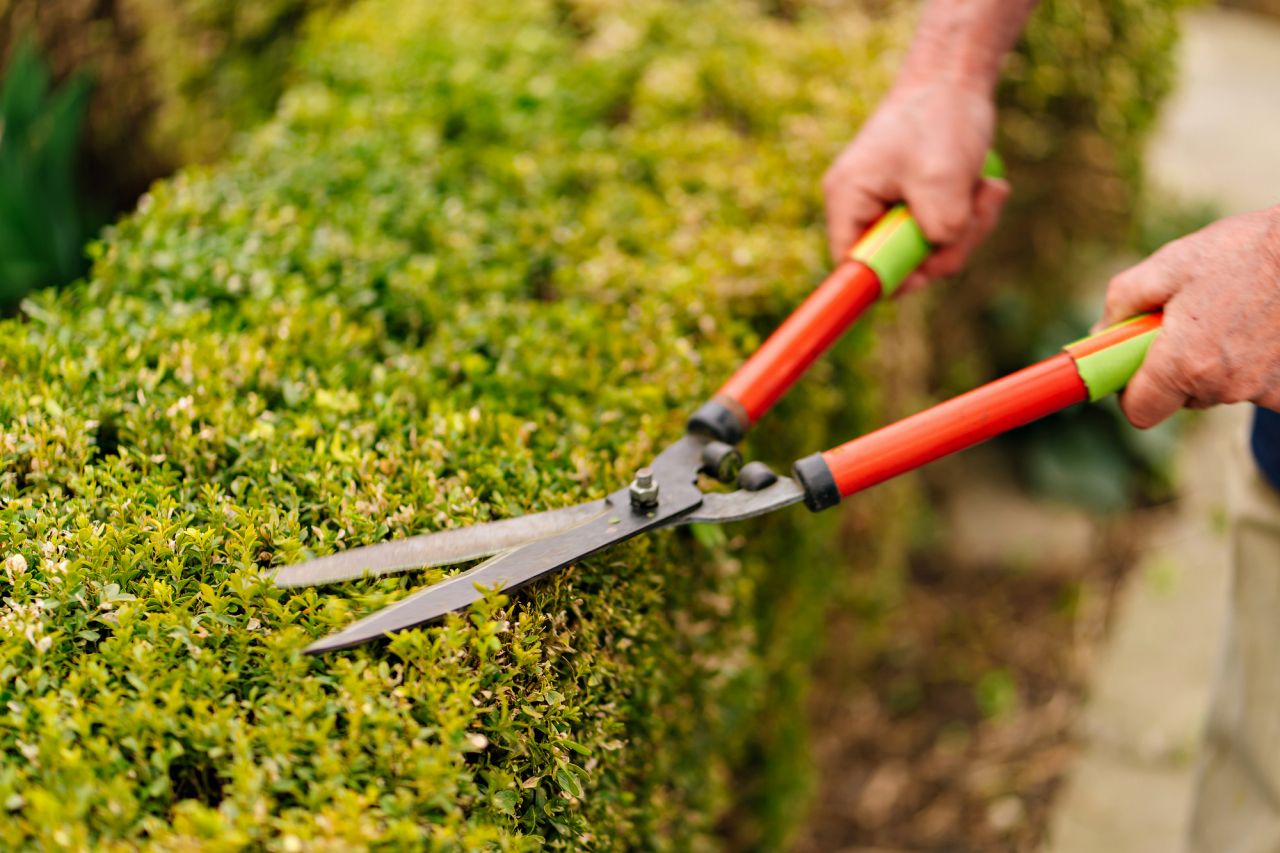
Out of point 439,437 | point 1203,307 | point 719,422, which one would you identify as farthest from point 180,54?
point 1203,307

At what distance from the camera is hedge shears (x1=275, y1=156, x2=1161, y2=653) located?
57.2 inches

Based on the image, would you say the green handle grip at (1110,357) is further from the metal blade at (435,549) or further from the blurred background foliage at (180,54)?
the blurred background foliage at (180,54)

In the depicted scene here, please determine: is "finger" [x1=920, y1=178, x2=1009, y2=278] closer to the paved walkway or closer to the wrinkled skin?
the wrinkled skin

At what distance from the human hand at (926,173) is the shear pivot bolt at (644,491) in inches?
31.7

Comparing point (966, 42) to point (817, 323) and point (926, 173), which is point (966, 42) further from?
point (817, 323)

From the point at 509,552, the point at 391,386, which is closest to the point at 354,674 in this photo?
the point at 509,552

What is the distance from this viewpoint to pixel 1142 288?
5.52ft

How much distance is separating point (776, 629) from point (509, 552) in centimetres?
129

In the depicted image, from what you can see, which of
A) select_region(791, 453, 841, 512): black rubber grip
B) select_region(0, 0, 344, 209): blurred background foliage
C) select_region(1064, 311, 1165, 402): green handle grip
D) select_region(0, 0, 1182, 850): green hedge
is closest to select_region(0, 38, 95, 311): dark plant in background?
select_region(0, 0, 1182, 850): green hedge

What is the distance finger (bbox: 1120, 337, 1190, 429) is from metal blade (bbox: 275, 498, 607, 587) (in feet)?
2.82

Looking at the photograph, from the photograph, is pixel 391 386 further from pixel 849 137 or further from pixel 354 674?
pixel 849 137

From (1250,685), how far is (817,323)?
128cm

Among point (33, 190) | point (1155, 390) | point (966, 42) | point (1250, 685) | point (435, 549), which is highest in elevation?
point (33, 190)

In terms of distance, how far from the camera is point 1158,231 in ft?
17.5
